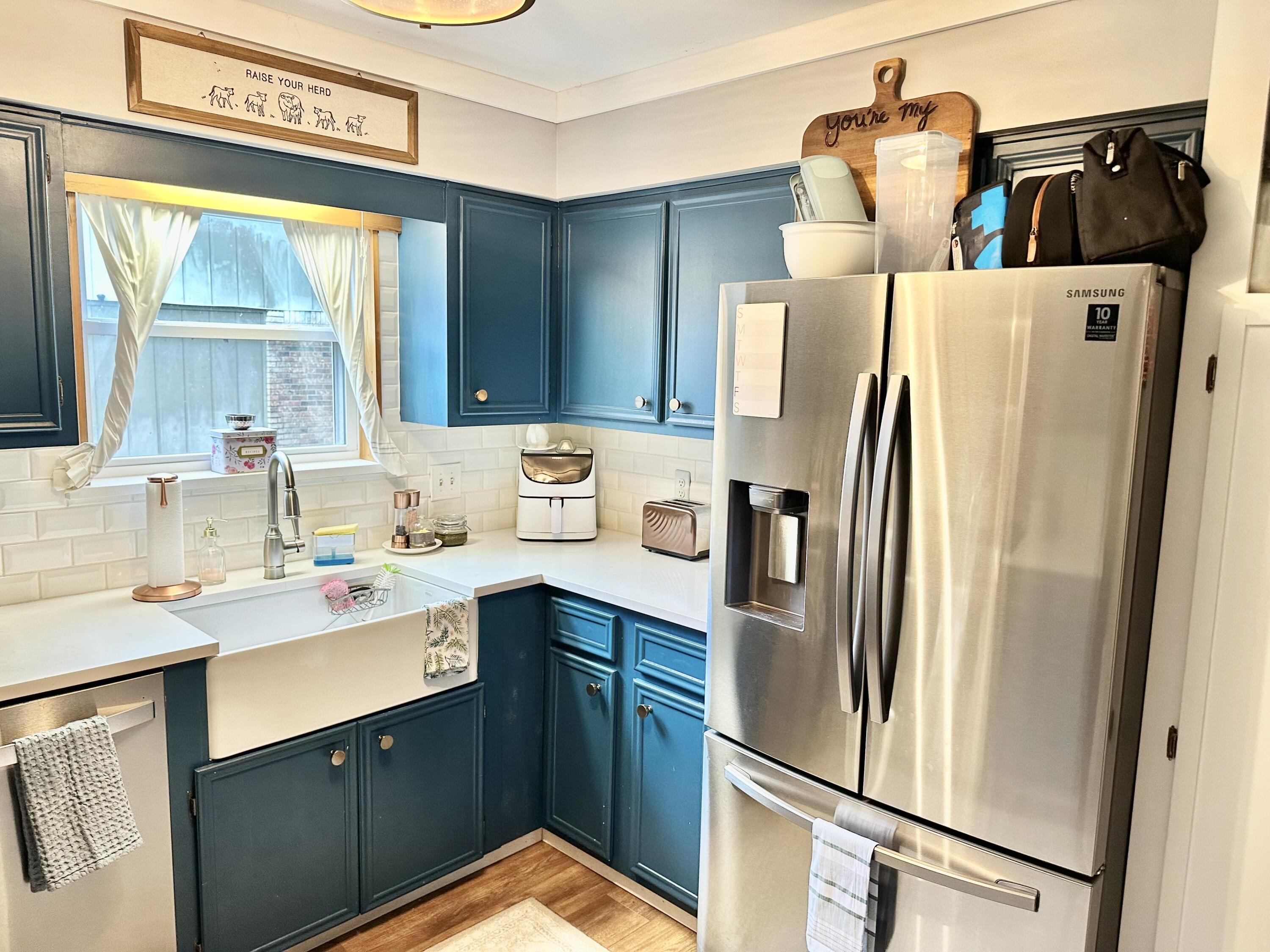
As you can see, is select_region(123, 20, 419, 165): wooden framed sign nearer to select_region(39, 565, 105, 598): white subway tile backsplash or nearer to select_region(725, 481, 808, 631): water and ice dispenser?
select_region(39, 565, 105, 598): white subway tile backsplash

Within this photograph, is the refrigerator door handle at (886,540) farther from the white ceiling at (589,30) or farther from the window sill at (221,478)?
the window sill at (221,478)

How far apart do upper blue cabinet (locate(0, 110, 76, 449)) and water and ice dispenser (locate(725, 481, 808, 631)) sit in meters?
Answer: 1.65

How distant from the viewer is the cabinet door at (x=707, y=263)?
257cm

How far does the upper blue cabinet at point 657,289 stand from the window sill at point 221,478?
2.51 ft

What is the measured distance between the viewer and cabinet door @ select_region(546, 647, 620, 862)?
2.75 m

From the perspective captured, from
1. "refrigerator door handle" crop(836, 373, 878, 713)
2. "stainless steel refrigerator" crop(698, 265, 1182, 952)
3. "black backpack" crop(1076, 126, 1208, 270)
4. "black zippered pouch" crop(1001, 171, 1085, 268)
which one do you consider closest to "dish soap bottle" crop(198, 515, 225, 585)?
"stainless steel refrigerator" crop(698, 265, 1182, 952)

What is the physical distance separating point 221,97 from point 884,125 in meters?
1.70

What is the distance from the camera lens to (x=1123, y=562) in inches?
59.8

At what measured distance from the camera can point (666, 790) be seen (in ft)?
8.48

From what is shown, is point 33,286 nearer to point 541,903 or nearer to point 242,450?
point 242,450

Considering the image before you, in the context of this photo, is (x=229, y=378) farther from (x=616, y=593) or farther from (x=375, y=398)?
(x=616, y=593)

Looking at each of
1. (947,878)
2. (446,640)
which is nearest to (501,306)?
(446,640)

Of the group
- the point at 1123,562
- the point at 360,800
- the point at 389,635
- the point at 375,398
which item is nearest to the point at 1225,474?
the point at 1123,562

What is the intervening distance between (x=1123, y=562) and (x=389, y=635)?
71.0 inches
